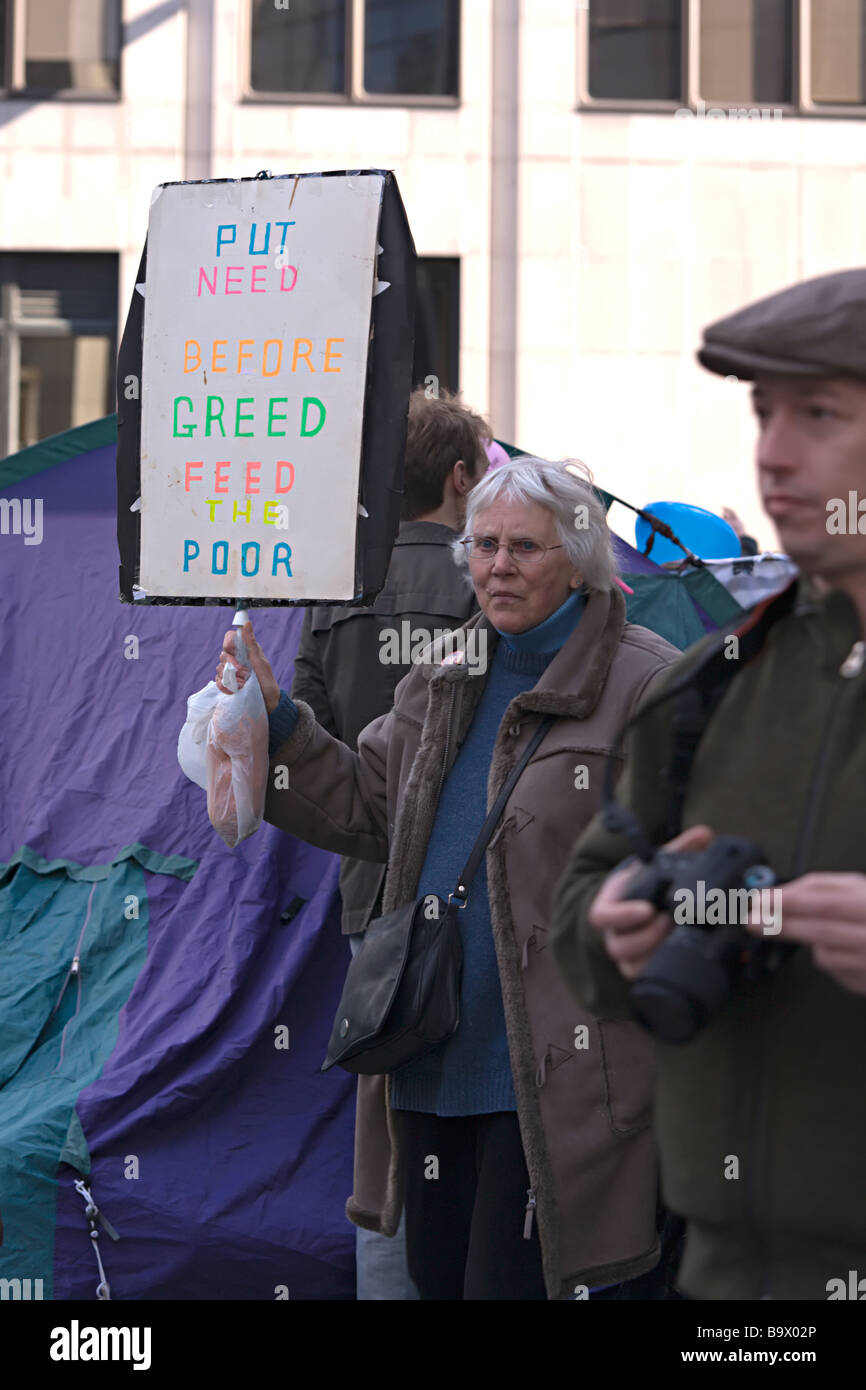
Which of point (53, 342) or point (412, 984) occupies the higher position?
point (53, 342)

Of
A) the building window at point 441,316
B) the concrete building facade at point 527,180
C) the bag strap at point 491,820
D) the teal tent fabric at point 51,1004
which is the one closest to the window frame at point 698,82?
the concrete building facade at point 527,180

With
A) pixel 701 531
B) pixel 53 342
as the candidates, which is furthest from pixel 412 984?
pixel 53 342

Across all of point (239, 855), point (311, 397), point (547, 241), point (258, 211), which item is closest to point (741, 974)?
point (311, 397)

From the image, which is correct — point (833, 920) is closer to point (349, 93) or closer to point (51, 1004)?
point (51, 1004)

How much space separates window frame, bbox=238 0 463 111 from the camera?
11.3 m

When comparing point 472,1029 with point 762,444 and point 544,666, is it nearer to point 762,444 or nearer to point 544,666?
point 544,666

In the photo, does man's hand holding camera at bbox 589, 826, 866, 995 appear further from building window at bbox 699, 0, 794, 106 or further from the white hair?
building window at bbox 699, 0, 794, 106

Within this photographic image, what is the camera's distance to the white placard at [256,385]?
2.98 metres

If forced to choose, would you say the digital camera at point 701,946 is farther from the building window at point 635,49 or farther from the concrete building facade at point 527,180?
the building window at point 635,49

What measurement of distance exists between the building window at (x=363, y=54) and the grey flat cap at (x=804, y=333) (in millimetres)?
10344

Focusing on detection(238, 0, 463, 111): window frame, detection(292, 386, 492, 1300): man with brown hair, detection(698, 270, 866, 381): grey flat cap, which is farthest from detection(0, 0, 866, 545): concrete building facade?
detection(698, 270, 866, 381): grey flat cap

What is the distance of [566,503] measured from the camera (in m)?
2.88

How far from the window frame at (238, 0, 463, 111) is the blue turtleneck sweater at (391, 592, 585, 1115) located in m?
9.10

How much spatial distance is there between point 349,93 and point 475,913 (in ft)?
31.4
